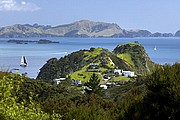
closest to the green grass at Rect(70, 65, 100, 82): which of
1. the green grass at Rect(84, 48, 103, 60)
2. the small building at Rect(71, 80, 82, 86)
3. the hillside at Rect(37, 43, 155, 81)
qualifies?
the hillside at Rect(37, 43, 155, 81)

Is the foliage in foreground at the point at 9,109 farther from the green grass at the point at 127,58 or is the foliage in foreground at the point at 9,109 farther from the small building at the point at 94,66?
the green grass at the point at 127,58

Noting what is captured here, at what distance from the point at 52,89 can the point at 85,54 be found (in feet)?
206

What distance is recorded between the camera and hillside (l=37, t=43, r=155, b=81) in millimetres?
101500

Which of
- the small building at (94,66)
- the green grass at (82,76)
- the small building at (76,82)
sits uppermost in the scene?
the small building at (94,66)

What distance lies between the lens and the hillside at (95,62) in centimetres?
10150

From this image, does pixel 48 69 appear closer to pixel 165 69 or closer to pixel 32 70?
pixel 32 70

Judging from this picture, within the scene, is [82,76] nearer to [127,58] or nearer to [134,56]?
[127,58]

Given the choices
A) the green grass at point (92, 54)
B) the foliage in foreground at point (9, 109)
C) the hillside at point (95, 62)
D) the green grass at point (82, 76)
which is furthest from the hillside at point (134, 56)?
the foliage in foreground at point (9, 109)

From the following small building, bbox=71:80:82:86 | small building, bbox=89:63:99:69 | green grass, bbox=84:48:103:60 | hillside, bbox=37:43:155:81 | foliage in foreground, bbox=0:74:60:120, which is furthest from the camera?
green grass, bbox=84:48:103:60

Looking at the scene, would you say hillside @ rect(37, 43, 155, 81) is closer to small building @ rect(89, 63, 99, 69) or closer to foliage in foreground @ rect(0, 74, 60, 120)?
small building @ rect(89, 63, 99, 69)

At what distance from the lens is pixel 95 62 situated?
104m

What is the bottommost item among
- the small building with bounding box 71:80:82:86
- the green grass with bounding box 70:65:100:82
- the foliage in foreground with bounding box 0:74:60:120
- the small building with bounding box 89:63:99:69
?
the small building with bounding box 71:80:82:86

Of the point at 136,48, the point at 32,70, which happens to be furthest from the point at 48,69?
the point at 136,48

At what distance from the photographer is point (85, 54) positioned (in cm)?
11600
